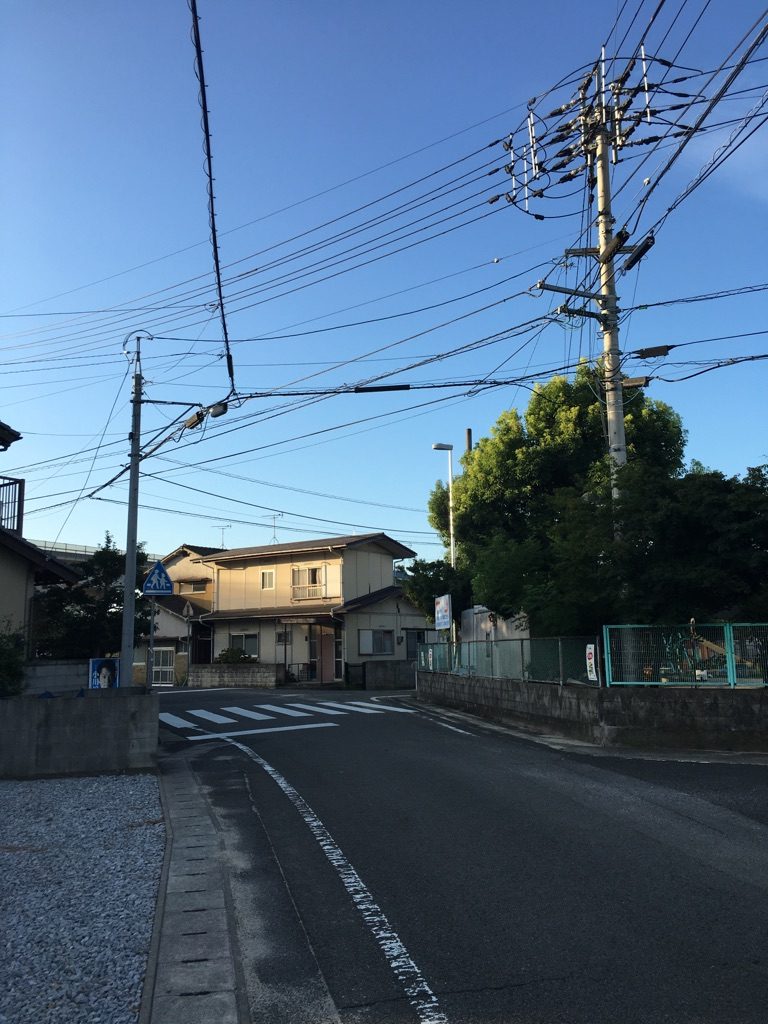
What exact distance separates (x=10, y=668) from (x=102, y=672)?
6.66 meters

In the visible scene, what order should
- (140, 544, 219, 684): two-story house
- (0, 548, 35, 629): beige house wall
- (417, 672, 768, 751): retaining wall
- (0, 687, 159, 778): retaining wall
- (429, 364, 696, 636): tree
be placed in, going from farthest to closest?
1. (140, 544, 219, 684): two-story house
2. (0, 548, 35, 629): beige house wall
3. (429, 364, 696, 636): tree
4. (417, 672, 768, 751): retaining wall
5. (0, 687, 159, 778): retaining wall

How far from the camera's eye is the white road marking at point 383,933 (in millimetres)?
4020

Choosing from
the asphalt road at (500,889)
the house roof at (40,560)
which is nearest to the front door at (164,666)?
the house roof at (40,560)

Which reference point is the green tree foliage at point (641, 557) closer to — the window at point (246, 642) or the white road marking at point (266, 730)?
the white road marking at point (266, 730)

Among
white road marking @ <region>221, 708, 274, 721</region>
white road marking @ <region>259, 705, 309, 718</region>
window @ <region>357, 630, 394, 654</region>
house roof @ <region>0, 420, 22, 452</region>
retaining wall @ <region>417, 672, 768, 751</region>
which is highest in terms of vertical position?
house roof @ <region>0, 420, 22, 452</region>

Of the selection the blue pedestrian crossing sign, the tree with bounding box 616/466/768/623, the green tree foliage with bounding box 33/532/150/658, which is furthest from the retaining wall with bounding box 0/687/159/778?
the green tree foliage with bounding box 33/532/150/658

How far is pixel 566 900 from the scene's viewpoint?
557cm

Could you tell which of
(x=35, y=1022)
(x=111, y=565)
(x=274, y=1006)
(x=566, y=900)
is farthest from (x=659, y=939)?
(x=111, y=565)

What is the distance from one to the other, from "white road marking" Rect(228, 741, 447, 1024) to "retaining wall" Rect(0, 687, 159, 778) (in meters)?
3.89

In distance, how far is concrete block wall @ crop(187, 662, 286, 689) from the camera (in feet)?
120

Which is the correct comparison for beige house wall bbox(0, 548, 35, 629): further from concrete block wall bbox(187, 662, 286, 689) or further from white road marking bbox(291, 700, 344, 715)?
concrete block wall bbox(187, 662, 286, 689)

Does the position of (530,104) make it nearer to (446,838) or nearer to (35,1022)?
(446,838)

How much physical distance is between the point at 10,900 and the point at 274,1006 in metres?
2.67

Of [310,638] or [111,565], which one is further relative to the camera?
[310,638]
